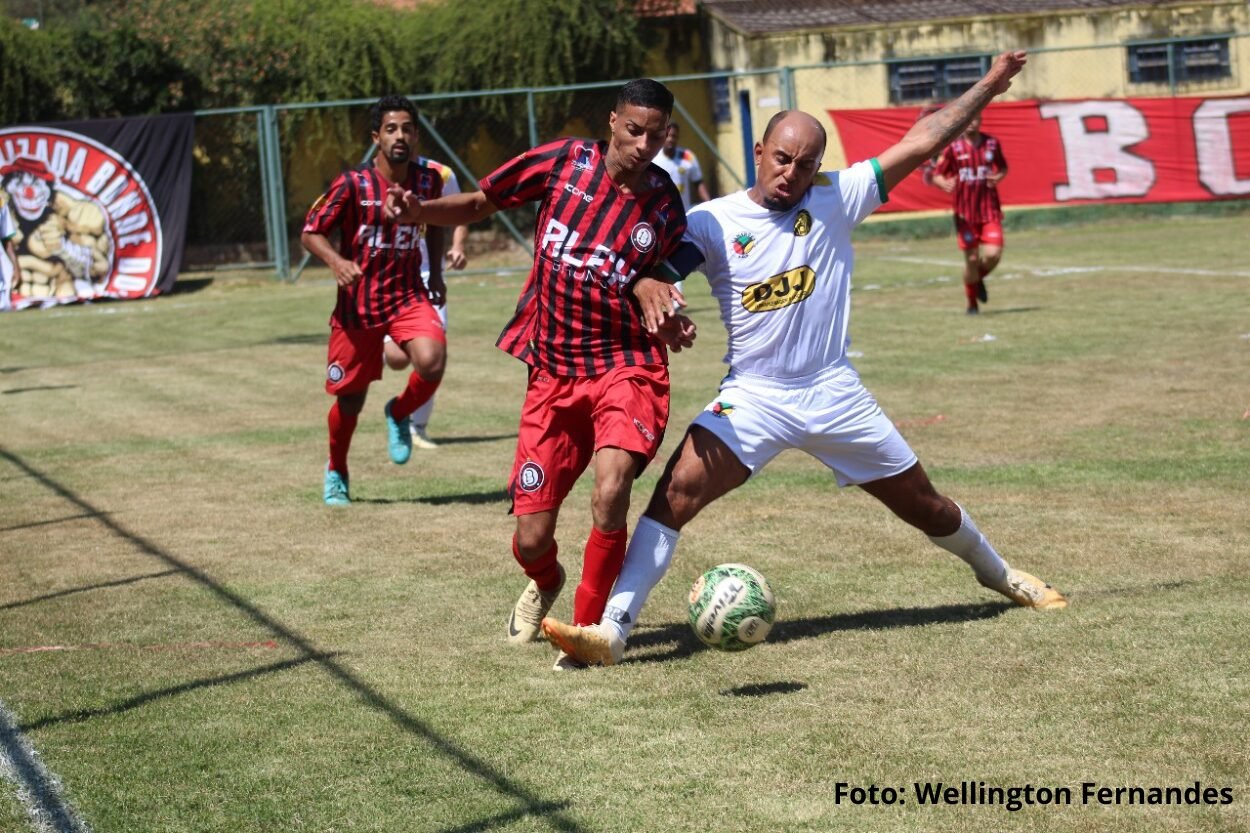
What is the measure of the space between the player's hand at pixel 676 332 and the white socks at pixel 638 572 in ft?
2.30

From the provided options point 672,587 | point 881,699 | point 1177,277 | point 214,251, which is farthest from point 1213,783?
point 214,251

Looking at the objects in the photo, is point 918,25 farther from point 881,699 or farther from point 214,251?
point 881,699

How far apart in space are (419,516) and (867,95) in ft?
83.7

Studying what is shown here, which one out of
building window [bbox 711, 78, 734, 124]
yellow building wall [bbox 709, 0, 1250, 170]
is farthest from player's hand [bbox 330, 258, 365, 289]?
building window [bbox 711, 78, 734, 124]

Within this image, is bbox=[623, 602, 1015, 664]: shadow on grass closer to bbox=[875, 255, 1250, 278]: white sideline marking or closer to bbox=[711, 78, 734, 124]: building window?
bbox=[875, 255, 1250, 278]: white sideline marking

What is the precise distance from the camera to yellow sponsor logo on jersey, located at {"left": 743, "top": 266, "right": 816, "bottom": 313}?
6.15 meters

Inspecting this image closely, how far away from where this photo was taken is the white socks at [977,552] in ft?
21.3

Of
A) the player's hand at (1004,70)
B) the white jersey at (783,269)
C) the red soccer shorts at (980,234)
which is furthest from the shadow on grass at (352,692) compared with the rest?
the red soccer shorts at (980,234)

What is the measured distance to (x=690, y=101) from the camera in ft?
113

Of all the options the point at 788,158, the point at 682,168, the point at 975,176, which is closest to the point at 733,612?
the point at 788,158

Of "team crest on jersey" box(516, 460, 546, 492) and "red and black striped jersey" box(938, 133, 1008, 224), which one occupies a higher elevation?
"red and black striped jersey" box(938, 133, 1008, 224)

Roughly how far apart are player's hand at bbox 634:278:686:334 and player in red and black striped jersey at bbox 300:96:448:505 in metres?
3.79

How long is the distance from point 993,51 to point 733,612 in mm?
30465

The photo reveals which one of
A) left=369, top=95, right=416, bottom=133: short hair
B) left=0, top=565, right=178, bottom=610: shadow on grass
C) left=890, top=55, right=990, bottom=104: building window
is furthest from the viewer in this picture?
left=890, top=55, right=990, bottom=104: building window
